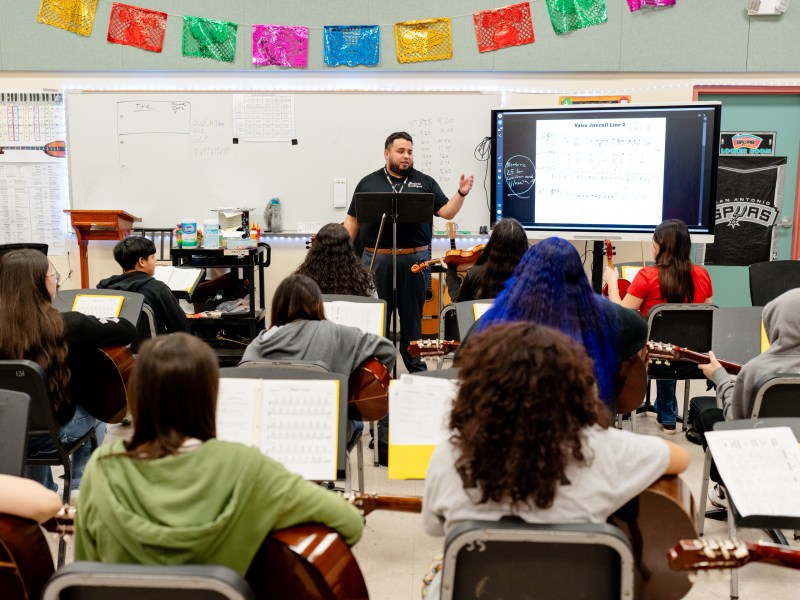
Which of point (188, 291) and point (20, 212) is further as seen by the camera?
point (20, 212)

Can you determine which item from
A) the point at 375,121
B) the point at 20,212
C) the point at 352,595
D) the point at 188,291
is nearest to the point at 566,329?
the point at 352,595

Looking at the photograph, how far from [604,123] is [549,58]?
44.5 inches

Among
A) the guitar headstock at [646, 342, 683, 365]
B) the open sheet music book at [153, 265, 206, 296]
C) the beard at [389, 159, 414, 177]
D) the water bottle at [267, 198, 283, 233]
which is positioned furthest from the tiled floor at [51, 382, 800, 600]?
the water bottle at [267, 198, 283, 233]

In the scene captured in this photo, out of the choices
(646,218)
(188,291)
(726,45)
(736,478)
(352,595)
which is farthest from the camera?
(726,45)

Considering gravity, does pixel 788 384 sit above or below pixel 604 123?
below

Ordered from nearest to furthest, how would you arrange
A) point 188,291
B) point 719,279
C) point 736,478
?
1. point 736,478
2. point 188,291
3. point 719,279

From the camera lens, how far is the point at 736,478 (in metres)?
1.85

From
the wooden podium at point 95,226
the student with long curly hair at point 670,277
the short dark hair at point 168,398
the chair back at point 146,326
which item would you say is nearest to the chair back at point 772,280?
the student with long curly hair at point 670,277

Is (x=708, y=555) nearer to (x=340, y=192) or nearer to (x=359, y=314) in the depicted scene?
(x=359, y=314)

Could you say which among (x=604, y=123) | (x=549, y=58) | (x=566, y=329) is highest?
(x=549, y=58)

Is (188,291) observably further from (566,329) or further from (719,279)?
(719,279)

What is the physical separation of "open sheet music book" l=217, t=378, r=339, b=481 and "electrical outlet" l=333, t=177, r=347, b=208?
4417 millimetres

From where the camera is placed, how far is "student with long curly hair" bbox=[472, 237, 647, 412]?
242 centimetres

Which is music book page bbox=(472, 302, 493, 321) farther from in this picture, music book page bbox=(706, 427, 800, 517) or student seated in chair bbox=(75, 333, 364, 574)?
student seated in chair bbox=(75, 333, 364, 574)
